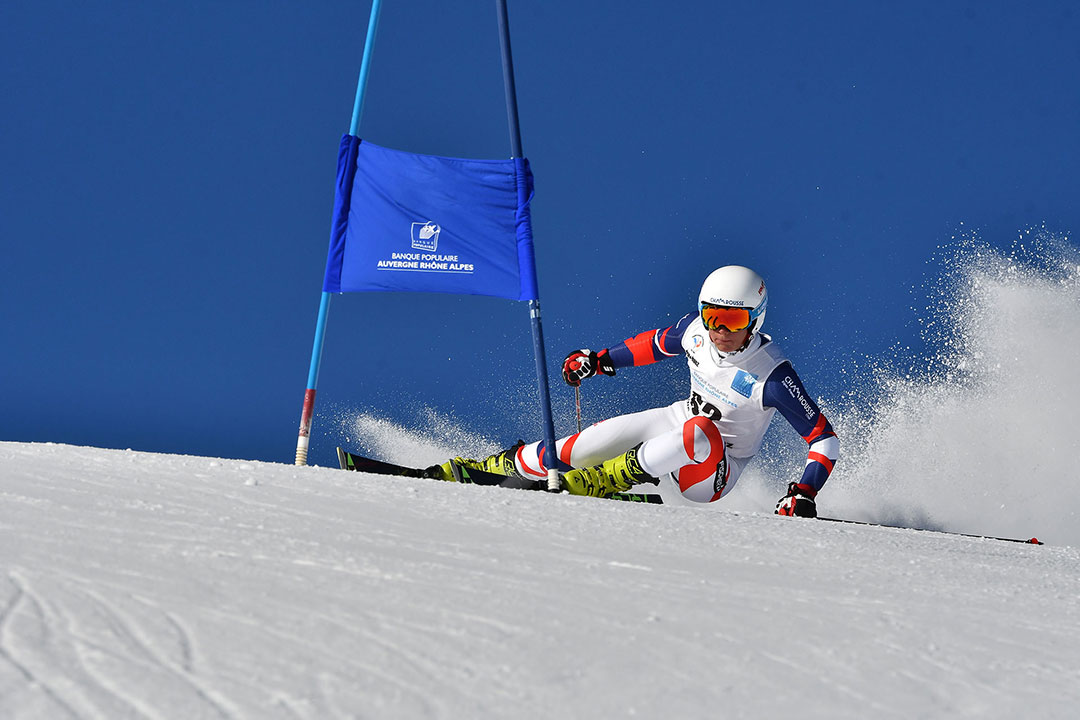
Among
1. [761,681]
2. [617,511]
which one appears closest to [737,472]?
[617,511]

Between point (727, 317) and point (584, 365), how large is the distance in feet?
3.27

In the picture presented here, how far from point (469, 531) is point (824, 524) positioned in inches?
75.7

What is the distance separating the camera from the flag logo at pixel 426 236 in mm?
5484

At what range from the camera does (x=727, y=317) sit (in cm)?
548

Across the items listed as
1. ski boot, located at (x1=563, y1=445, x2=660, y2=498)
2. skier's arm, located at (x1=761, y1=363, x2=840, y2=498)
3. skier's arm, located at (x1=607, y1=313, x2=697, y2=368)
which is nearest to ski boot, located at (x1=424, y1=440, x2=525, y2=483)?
ski boot, located at (x1=563, y1=445, x2=660, y2=498)

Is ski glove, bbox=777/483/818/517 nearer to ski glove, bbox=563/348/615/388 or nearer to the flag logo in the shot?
ski glove, bbox=563/348/615/388

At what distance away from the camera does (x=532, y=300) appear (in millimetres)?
5469

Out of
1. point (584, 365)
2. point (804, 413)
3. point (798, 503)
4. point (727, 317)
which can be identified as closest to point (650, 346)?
point (584, 365)

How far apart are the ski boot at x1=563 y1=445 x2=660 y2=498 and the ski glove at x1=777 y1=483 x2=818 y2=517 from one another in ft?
2.34

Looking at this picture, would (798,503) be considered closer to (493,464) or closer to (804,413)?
(804,413)

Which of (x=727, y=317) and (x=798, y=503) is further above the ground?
(x=727, y=317)

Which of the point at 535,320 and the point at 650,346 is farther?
the point at 650,346

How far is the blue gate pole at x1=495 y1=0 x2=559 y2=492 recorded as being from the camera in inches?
212

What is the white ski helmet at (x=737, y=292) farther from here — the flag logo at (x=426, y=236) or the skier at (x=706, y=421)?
the flag logo at (x=426, y=236)
